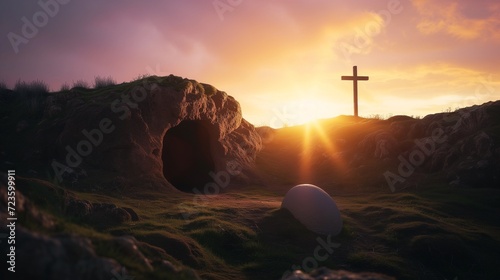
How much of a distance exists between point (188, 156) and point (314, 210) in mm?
14732

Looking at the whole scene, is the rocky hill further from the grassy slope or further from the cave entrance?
the grassy slope

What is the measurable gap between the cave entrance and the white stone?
1076 cm

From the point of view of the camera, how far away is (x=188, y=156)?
1230 inches

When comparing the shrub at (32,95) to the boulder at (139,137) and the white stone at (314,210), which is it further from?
the white stone at (314,210)

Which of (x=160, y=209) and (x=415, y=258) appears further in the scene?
(x=160, y=209)

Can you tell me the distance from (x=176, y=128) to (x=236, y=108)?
190 inches

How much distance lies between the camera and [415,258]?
1602 centimetres

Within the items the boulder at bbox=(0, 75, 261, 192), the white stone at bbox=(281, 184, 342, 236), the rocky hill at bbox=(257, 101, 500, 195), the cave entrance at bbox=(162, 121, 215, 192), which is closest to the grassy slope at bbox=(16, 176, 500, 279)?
the white stone at bbox=(281, 184, 342, 236)

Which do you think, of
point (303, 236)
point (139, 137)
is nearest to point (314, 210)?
point (303, 236)

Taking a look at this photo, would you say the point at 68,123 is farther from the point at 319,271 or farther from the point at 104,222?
the point at 319,271

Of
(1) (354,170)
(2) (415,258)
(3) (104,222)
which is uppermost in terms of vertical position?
(1) (354,170)

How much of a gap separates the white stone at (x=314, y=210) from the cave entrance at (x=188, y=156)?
10757 mm

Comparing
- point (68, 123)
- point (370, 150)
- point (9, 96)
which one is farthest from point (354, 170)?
point (9, 96)

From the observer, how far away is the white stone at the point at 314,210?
59.0 ft
